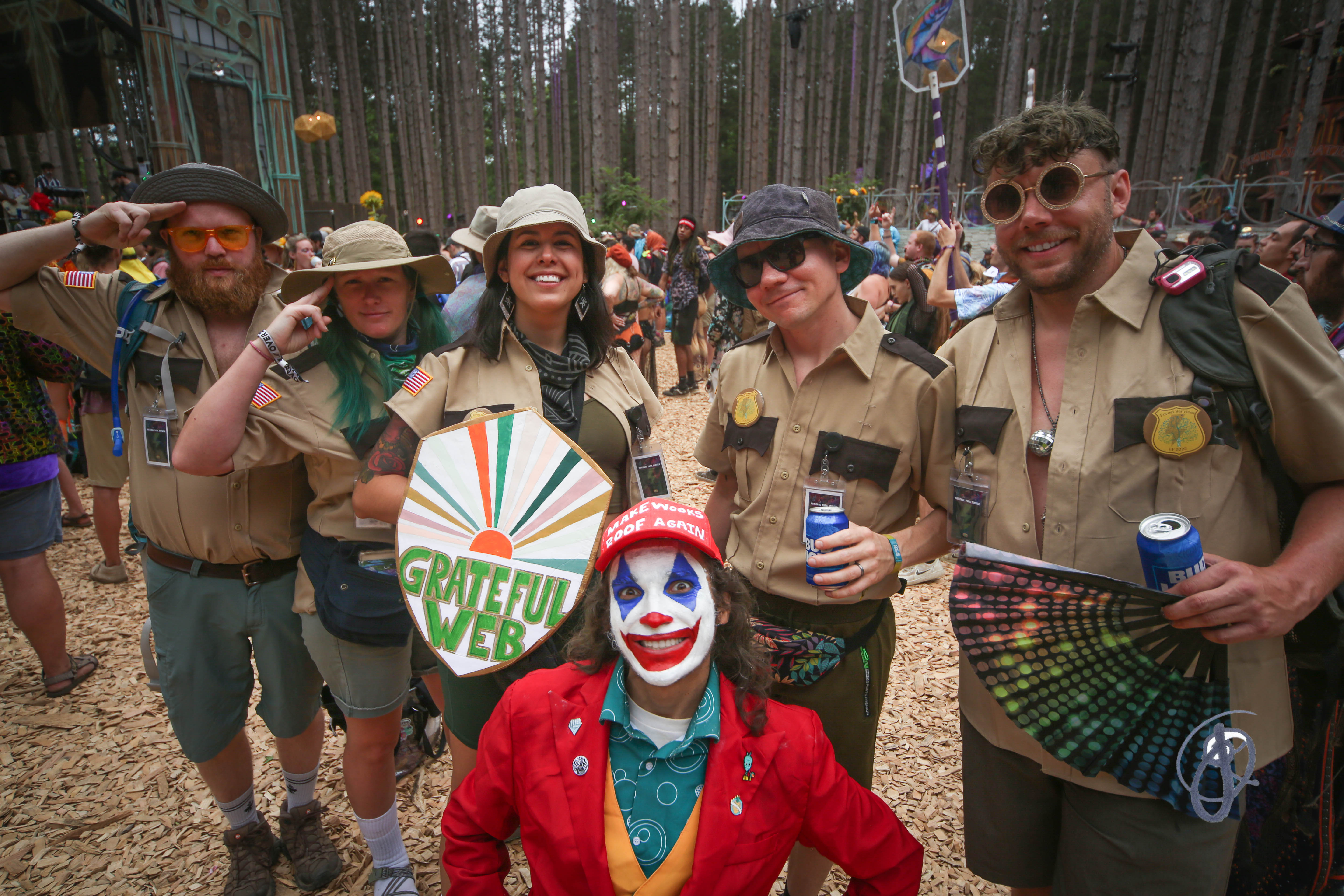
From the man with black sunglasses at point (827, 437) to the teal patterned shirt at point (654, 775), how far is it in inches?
17.7

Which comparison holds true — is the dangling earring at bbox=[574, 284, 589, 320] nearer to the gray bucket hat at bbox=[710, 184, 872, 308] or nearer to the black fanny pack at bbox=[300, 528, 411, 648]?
the gray bucket hat at bbox=[710, 184, 872, 308]

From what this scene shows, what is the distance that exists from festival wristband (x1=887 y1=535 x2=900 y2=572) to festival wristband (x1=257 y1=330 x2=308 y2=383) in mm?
1859

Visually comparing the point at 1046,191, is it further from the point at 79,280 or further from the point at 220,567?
the point at 79,280

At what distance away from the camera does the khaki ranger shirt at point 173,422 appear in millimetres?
2320

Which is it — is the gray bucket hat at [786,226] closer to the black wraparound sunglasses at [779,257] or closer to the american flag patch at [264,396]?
the black wraparound sunglasses at [779,257]

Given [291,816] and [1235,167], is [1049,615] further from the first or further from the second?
[1235,167]

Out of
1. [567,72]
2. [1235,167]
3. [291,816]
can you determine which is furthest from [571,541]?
[567,72]

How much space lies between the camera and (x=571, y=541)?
6.83 ft

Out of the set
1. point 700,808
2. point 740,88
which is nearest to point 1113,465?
point 700,808

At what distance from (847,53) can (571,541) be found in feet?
159

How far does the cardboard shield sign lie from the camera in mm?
2035

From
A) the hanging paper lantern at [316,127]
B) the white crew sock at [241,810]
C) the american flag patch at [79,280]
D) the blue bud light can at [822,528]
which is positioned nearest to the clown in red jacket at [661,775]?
the blue bud light can at [822,528]

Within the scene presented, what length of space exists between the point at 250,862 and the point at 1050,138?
3.61 m

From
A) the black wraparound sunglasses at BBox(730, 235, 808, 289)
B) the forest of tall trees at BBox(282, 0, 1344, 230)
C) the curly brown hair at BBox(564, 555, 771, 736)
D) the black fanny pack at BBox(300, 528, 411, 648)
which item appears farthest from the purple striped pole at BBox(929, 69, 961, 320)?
the forest of tall trees at BBox(282, 0, 1344, 230)
